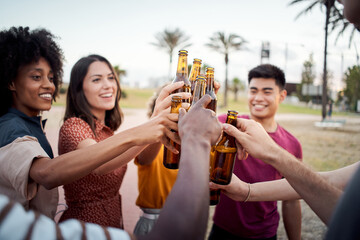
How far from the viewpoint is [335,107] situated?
1681 inches

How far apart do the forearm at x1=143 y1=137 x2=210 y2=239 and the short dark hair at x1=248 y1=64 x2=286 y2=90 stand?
8.82ft

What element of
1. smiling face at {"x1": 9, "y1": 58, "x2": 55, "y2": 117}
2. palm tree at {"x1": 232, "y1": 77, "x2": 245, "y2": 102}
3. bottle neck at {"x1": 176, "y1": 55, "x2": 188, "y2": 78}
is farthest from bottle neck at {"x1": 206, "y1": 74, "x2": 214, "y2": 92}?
palm tree at {"x1": 232, "y1": 77, "x2": 245, "y2": 102}

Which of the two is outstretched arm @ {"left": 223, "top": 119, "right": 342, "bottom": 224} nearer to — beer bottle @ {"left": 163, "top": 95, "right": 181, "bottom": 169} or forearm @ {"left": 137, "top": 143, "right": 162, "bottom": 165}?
beer bottle @ {"left": 163, "top": 95, "right": 181, "bottom": 169}

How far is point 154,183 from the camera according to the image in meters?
2.79

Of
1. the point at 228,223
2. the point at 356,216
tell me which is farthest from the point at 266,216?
the point at 356,216

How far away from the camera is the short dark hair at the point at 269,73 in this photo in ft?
10.8

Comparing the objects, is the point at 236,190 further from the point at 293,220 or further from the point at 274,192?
the point at 293,220

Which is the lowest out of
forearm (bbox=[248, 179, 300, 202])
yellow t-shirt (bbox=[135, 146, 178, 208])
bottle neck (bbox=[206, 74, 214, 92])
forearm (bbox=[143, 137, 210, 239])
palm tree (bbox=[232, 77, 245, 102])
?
yellow t-shirt (bbox=[135, 146, 178, 208])

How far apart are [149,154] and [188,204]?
1743 mm

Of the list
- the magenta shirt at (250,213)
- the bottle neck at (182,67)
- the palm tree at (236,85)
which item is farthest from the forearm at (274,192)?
the palm tree at (236,85)

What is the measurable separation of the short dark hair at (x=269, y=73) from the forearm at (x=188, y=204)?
2.69 meters

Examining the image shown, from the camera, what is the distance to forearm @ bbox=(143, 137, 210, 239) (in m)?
0.80

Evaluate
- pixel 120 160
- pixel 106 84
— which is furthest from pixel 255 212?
pixel 106 84

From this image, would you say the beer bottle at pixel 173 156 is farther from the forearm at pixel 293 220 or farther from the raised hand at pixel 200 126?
the forearm at pixel 293 220
